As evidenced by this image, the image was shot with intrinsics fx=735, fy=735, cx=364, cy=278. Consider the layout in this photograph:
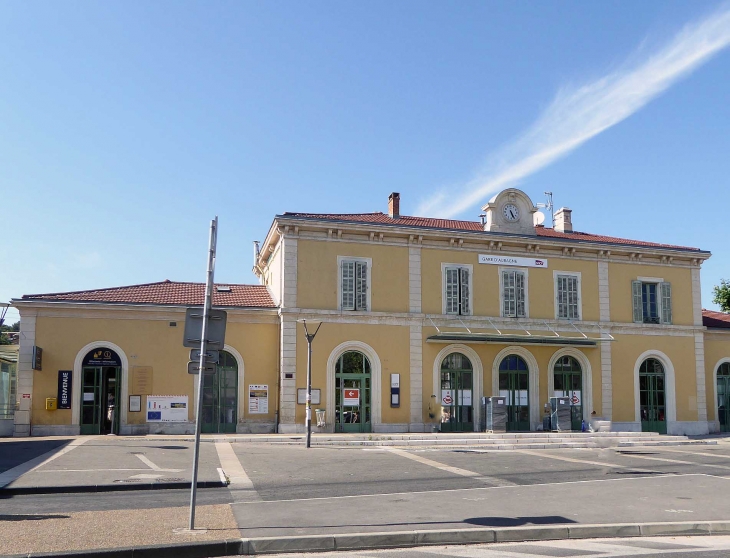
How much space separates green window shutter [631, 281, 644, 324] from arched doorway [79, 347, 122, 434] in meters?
20.5

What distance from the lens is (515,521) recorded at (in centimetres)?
999

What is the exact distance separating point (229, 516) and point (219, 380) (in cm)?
1629

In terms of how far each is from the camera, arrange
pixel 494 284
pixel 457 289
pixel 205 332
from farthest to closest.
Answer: pixel 494 284 < pixel 457 289 < pixel 205 332

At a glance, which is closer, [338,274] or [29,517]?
[29,517]

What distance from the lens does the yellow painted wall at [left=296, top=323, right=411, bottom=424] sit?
26.1 meters

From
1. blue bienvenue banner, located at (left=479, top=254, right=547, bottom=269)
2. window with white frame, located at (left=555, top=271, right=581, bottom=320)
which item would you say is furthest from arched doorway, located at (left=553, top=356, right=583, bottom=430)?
blue bienvenue banner, located at (left=479, top=254, right=547, bottom=269)

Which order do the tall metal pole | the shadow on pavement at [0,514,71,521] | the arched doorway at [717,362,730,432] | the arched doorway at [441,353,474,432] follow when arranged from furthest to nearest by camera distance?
the arched doorway at [717,362,730,432] → the arched doorway at [441,353,474,432] → the shadow on pavement at [0,514,71,521] → the tall metal pole

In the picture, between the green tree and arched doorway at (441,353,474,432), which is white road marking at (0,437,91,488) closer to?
arched doorway at (441,353,474,432)

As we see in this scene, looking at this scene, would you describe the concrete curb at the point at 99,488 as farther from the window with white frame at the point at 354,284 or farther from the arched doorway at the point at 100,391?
the window with white frame at the point at 354,284

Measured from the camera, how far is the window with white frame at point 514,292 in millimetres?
28766

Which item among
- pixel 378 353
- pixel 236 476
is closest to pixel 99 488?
pixel 236 476

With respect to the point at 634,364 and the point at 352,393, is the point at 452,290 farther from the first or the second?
the point at 634,364

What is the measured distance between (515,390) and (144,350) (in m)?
13.9

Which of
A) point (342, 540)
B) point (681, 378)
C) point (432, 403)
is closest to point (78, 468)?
point (342, 540)
